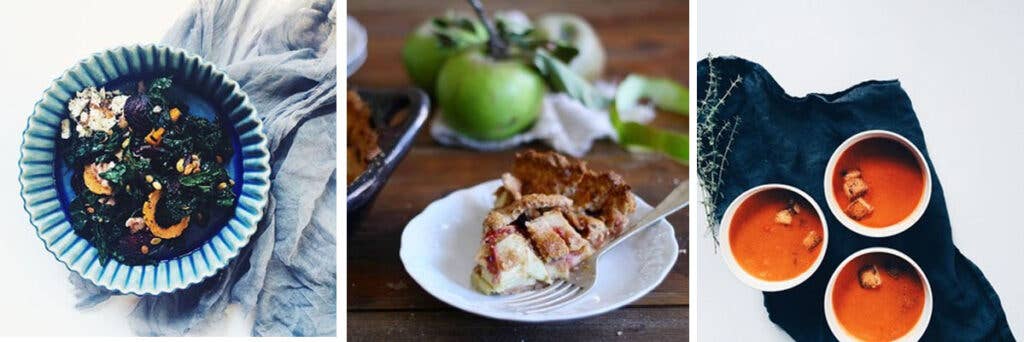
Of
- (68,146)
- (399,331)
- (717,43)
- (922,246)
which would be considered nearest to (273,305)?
(399,331)

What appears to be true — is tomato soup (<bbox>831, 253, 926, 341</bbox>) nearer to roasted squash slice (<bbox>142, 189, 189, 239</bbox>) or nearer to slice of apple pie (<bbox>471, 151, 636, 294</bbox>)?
slice of apple pie (<bbox>471, 151, 636, 294</bbox>)

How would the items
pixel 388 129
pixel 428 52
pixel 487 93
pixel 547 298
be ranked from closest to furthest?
pixel 547 298 < pixel 388 129 < pixel 487 93 < pixel 428 52

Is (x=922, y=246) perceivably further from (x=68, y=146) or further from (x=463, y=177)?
(x=68, y=146)

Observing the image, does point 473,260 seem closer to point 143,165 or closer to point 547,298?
point 547,298

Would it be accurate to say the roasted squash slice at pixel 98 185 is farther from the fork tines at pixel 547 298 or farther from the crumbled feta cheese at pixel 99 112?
the fork tines at pixel 547 298

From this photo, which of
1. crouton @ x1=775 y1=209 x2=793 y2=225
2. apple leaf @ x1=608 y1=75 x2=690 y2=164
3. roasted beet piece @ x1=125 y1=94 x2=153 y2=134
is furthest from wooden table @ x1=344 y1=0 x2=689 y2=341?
roasted beet piece @ x1=125 y1=94 x2=153 y2=134

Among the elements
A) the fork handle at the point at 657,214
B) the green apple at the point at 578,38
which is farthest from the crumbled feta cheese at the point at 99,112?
the green apple at the point at 578,38

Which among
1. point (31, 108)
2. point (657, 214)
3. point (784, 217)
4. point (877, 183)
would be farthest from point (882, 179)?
point (31, 108)
